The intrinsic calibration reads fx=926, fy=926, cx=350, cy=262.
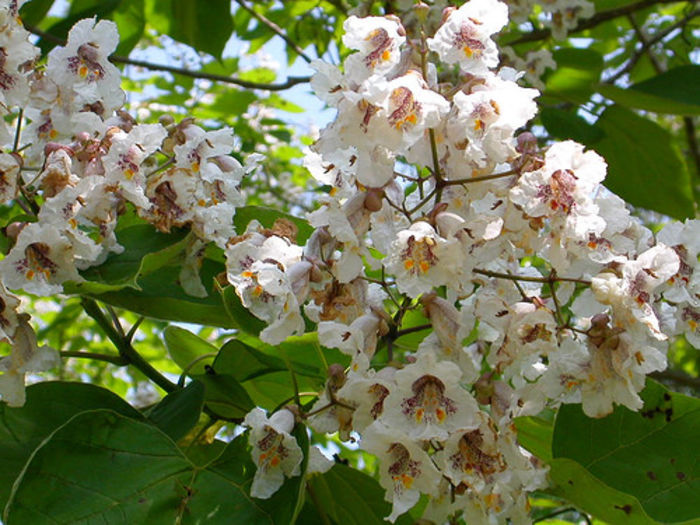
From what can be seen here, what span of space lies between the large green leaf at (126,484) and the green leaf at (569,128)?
158 centimetres

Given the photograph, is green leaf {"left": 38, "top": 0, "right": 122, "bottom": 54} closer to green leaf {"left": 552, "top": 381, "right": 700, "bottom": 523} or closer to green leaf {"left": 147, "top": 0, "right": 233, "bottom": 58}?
green leaf {"left": 147, "top": 0, "right": 233, "bottom": 58}

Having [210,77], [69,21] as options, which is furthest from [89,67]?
[210,77]

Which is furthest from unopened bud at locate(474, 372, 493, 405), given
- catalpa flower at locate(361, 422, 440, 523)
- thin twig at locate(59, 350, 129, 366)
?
thin twig at locate(59, 350, 129, 366)

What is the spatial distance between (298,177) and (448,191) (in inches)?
136

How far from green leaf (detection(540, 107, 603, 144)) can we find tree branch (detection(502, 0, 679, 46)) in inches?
17.2

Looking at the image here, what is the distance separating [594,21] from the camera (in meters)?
2.78

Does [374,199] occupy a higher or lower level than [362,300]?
higher

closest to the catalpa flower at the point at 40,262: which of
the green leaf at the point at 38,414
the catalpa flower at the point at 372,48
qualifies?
the green leaf at the point at 38,414

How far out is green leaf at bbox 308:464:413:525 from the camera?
123 cm

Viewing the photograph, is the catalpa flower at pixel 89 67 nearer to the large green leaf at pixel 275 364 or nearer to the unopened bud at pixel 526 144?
the large green leaf at pixel 275 364

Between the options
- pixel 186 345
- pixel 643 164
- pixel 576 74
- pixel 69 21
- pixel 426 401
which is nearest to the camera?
pixel 426 401

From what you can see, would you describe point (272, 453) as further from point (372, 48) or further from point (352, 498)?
point (372, 48)

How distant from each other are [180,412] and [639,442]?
1.98ft

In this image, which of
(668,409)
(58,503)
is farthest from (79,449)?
(668,409)
